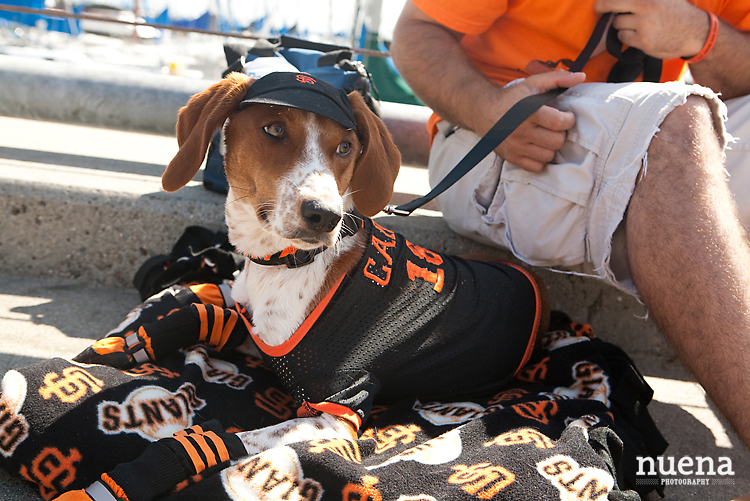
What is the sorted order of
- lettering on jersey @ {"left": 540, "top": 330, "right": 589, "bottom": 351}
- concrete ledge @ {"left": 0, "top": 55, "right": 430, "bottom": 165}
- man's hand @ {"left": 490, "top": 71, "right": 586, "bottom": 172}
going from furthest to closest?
concrete ledge @ {"left": 0, "top": 55, "right": 430, "bottom": 165} → lettering on jersey @ {"left": 540, "top": 330, "right": 589, "bottom": 351} → man's hand @ {"left": 490, "top": 71, "right": 586, "bottom": 172}

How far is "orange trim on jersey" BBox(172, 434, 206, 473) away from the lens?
1351mm

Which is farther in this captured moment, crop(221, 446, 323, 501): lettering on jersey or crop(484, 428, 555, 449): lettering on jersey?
crop(484, 428, 555, 449): lettering on jersey

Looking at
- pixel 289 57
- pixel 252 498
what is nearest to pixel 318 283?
pixel 252 498

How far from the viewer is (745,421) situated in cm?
154

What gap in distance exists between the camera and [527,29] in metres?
2.38

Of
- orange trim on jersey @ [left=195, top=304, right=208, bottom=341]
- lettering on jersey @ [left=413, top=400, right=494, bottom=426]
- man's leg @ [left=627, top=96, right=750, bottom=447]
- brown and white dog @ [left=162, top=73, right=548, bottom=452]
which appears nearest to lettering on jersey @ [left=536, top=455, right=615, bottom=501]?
lettering on jersey @ [left=413, top=400, right=494, bottom=426]

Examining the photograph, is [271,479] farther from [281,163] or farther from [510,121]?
[510,121]

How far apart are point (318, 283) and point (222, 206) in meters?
1.15

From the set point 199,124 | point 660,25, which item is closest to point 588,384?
point 660,25

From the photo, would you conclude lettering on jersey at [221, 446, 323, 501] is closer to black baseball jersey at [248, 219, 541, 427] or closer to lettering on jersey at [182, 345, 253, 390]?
black baseball jersey at [248, 219, 541, 427]

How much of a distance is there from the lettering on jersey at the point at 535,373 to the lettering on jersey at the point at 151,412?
4.16 feet

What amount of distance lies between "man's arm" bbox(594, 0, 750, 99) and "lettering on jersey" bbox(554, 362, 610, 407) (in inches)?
52.6

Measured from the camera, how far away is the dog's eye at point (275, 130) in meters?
1.77

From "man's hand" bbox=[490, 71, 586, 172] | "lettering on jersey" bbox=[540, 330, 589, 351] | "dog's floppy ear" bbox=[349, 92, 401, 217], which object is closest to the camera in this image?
"dog's floppy ear" bbox=[349, 92, 401, 217]
